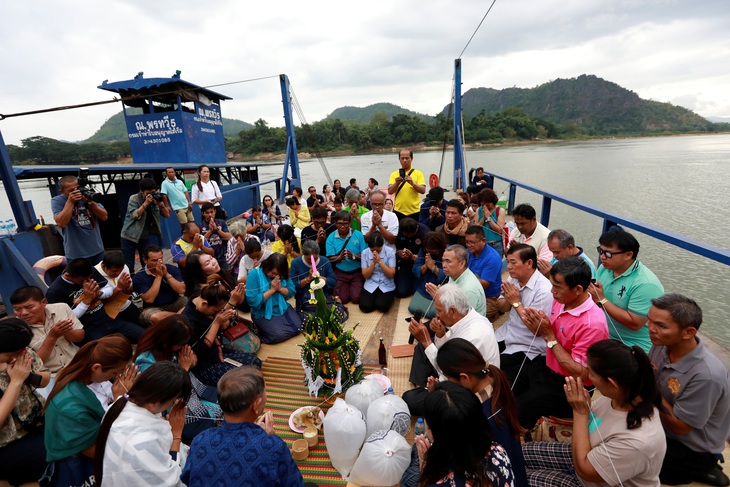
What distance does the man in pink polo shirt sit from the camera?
2295 mm

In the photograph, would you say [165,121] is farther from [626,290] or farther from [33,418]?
[626,290]

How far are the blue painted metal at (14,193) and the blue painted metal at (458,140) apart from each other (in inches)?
337

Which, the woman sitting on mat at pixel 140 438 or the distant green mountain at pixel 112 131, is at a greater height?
the distant green mountain at pixel 112 131

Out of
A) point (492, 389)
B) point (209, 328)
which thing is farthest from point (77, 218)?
point (492, 389)

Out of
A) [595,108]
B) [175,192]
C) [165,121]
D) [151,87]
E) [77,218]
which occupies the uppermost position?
[595,108]

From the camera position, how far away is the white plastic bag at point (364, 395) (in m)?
2.56

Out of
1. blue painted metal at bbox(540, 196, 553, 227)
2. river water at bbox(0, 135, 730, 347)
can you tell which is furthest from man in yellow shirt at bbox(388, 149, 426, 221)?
river water at bbox(0, 135, 730, 347)

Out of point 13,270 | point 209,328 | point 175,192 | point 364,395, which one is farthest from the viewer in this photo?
point 175,192

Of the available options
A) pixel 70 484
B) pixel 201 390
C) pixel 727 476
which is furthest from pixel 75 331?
pixel 727 476

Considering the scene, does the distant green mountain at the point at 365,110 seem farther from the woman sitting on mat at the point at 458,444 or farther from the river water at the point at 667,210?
the woman sitting on mat at the point at 458,444

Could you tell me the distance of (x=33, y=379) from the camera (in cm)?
222

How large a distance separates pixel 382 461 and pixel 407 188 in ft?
15.0

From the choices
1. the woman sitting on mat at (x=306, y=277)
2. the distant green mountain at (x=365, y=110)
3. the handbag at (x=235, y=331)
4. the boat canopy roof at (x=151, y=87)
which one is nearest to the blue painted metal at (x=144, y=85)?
the boat canopy roof at (x=151, y=87)

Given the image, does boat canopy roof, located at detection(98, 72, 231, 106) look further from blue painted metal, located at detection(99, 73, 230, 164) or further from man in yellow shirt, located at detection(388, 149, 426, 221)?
man in yellow shirt, located at detection(388, 149, 426, 221)
